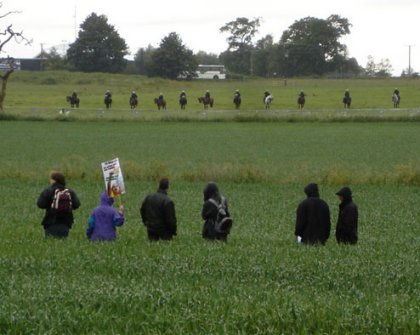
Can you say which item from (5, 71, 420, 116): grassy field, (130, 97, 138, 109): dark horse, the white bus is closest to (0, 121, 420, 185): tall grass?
(130, 97, 138, 109): dark horse

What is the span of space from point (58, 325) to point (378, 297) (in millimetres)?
3467

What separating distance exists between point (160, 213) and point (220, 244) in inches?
42.8

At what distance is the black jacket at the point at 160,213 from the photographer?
15180 mm

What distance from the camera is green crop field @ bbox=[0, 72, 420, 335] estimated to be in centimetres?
901

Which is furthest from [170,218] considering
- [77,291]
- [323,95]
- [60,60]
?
[60,60]

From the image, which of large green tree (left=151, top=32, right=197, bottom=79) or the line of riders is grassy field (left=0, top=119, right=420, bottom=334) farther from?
large green tree (left=151, top=32, right=197, bottom=79)

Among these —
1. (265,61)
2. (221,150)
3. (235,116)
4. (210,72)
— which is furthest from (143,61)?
(221,150)

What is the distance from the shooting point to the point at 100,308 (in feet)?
30.6

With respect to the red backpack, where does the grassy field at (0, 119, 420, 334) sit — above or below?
below

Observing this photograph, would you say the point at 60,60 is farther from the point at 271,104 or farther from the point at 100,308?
the point at 100,308

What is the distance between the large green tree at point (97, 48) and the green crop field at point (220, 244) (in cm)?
6242

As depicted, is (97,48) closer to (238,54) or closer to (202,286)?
(238,54)

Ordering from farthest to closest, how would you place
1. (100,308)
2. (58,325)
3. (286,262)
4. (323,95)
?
(323,95)
(286,262)
(100,308)
(58,325)

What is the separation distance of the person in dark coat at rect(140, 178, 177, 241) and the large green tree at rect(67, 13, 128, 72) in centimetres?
11025
